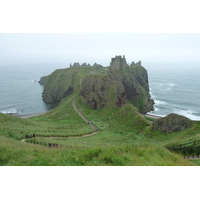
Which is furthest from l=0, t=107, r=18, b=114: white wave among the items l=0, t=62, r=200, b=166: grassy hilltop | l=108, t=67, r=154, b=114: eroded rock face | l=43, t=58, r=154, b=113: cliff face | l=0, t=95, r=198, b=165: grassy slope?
l=108, t=67, r=154, b=114: eroded rock face

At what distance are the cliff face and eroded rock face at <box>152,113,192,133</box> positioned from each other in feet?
107

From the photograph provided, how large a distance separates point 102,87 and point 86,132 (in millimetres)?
37320

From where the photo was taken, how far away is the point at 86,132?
41656 millimetres

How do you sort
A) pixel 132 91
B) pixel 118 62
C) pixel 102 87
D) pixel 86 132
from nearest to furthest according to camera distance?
pixel 86 132
pixel 102 87
pixel 132 91
pixel 118 62

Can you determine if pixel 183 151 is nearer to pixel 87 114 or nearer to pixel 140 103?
pixel 87 114

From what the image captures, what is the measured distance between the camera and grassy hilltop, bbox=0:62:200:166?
9211 mm

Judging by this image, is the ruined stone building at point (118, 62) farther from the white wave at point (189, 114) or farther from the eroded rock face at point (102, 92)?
the white wave at point (189, 114)

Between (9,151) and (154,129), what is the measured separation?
31650mm

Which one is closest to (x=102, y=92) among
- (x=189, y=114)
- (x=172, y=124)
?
(x=172, y=124)

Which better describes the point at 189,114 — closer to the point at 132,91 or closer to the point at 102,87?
the point at 132,91

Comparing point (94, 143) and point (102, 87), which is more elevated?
point (102, 87)

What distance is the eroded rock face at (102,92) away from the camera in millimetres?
69562

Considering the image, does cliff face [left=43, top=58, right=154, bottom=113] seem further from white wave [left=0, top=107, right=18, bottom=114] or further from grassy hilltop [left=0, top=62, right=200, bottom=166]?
white wave [left=0, top=107, right=18, bottom=114]

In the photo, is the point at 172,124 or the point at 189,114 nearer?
the point at 172,124
